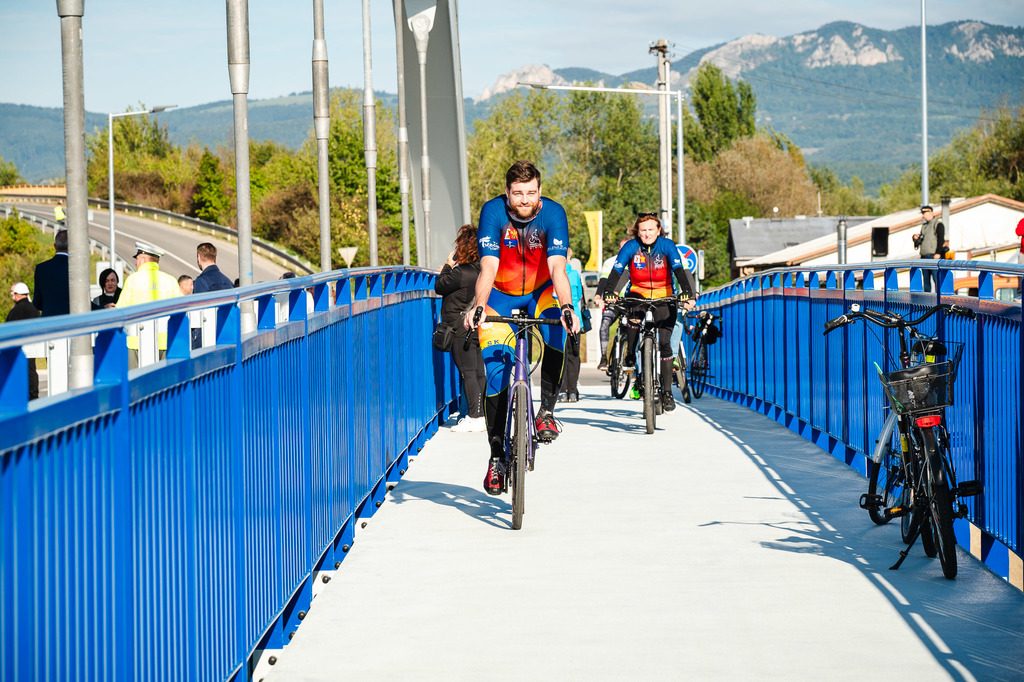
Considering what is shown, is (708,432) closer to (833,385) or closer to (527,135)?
(833,385)

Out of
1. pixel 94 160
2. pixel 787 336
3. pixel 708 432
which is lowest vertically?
pixel 708 432

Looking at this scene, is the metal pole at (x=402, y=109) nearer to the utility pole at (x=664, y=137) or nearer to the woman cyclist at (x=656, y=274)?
the utility pole at (x=664, y=137)

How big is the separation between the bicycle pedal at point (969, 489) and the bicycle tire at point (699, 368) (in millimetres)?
11351

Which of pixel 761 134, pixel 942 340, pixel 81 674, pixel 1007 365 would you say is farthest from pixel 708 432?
pixel 761 134

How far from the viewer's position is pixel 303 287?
19.4 ft

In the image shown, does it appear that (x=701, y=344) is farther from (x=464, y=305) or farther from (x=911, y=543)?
(x=911, y=543)

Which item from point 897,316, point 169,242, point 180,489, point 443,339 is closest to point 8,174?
point 169,242

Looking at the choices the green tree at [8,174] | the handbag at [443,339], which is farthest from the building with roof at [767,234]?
the handbag at [443,339]

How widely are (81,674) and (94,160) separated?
393 ft

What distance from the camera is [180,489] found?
375 centimetres

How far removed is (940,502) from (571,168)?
399 ft

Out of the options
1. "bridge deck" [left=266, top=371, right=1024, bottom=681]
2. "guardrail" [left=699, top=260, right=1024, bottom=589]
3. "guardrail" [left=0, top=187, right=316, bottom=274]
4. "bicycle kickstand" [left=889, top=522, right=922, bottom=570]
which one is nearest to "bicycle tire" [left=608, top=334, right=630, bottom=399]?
"guardrail" [left=699, top=260, right=1024, bottom=589]

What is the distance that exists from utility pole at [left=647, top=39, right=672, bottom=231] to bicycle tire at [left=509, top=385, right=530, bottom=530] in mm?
24758

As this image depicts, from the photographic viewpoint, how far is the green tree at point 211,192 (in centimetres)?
10956
